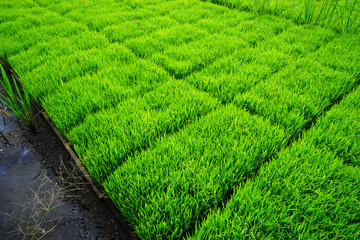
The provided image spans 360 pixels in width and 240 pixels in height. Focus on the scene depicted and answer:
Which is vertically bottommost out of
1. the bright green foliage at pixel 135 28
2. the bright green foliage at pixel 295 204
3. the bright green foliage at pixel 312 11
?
the bright green foliage at pixel 295 204

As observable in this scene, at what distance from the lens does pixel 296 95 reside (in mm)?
2262

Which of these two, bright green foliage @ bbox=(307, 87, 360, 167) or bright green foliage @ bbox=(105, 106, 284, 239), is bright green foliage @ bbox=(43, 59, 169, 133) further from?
bright green foliage @ bbox=(307, 87, 360, 167)

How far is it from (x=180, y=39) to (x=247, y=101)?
64.7 inches

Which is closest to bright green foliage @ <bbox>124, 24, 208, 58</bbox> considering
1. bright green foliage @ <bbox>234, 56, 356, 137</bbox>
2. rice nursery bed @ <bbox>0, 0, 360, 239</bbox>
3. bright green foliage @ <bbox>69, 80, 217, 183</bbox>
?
rice nursery bed @ <bbox>0, 0, 360, 239</bbox>

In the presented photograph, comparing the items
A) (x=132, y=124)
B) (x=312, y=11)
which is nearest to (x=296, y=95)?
(x=132, y=124)

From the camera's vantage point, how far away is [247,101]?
7.38 ft

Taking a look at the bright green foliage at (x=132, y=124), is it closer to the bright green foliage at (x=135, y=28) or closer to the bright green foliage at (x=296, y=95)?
the bright green foliage at (x=296, y=95)

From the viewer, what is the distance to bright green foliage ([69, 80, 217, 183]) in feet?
5.89

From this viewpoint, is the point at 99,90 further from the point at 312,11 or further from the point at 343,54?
the point at 312,11

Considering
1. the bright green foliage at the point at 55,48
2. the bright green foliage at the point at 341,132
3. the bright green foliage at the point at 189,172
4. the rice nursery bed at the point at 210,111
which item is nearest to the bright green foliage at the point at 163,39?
the rice nursery bed at the point at 210,111

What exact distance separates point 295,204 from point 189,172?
713mm

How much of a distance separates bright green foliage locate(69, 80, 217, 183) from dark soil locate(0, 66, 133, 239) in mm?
226

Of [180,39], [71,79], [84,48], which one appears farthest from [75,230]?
[180,39]

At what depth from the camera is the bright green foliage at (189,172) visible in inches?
54.7
